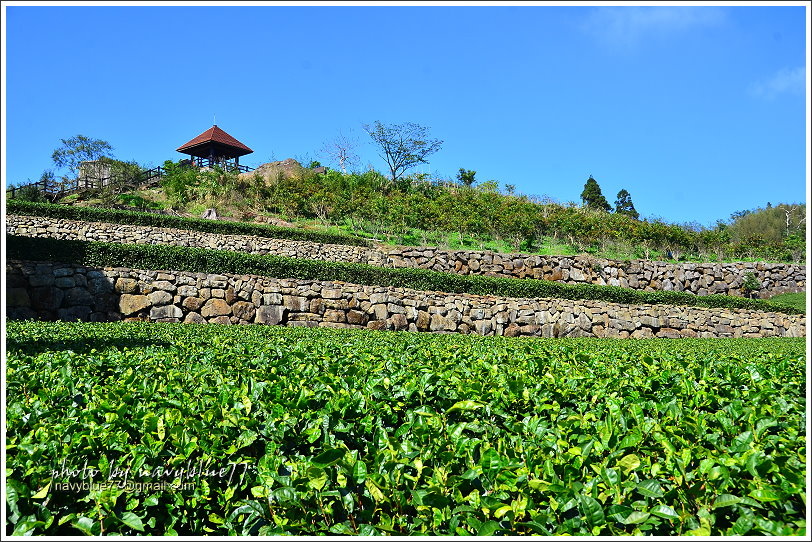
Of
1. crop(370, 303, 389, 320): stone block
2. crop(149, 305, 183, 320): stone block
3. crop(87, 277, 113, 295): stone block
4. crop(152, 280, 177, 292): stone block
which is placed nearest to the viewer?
crop(87, 277, 113, 295): stone block

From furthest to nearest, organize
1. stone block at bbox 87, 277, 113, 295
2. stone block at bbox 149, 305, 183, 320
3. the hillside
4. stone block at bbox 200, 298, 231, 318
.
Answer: the hillside → stone block at bbox 200, 298, 231, 318 → stone block at bbox 149, 305, 183, 320 → stone block at bbox 87, 277, 113, 295

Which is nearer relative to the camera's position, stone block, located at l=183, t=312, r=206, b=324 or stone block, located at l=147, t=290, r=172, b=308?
stone block, located at l=147, t=290, r=172, b=308

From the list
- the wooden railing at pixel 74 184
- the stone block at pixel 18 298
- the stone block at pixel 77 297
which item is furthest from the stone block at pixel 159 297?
the wooden railing at pixel 74 184

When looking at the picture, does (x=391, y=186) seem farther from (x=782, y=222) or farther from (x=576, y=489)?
(x=576, y=489)

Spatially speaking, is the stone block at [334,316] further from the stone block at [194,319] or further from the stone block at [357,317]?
the stone block at [194,319]

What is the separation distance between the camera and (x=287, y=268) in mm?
12680

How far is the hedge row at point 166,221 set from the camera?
1861cm

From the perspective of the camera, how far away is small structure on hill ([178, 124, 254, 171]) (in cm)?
3738

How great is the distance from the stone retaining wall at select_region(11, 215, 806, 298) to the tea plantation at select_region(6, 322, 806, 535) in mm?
14576

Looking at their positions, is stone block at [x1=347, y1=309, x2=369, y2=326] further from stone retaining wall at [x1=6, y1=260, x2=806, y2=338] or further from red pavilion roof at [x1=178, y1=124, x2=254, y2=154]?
red pavilion roof at [x1=178, y1=124, x2=254, y2=154]

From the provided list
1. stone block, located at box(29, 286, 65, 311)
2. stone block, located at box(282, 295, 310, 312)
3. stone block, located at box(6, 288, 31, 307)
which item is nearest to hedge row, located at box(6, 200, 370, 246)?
stone block, located at box(282, 295, 310, 312)

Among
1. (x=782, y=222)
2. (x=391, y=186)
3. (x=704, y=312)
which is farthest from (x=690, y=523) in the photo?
(x=782, y=222)

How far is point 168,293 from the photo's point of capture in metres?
11.5

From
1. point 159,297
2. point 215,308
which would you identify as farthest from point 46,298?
point 215,308
